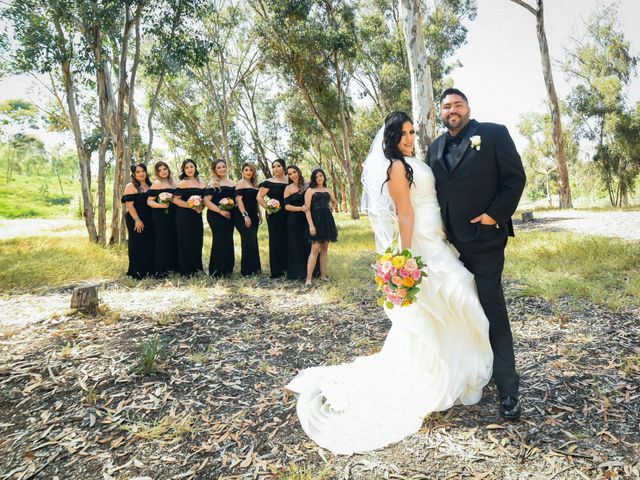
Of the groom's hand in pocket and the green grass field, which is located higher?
the groom's hand in pocket

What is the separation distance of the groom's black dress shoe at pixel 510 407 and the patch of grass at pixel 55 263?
26.6ft

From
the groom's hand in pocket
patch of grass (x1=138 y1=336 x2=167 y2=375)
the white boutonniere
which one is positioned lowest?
patch of grass (x1=138 y1=336 x2=167 y2=375)

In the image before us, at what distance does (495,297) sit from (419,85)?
5.89m

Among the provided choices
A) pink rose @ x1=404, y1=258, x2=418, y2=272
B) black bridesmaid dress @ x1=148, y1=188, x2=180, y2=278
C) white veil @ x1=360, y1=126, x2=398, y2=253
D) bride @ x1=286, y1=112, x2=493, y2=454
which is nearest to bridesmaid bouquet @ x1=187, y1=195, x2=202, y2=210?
black bridesmaid dress @ x1=148, y1=188, x2=180, y2=278

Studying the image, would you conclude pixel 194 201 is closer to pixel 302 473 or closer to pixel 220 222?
pixel 220 222

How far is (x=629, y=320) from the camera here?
4496 millimetres

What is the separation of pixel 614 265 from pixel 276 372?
611 centimetres

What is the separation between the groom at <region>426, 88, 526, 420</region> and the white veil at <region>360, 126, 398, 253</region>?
1.51 feet

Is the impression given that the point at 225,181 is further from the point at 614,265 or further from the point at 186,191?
the point at 614,265

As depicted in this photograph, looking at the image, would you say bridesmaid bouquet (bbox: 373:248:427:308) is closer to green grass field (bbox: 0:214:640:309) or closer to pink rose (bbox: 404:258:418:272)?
pink rose (bbox: 404:258:418:272)

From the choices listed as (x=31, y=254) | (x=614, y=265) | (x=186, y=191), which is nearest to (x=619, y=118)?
(x=614, y=265)

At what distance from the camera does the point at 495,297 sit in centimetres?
295

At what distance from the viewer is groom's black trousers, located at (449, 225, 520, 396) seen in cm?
293

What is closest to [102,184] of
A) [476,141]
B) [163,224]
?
[163,224]
